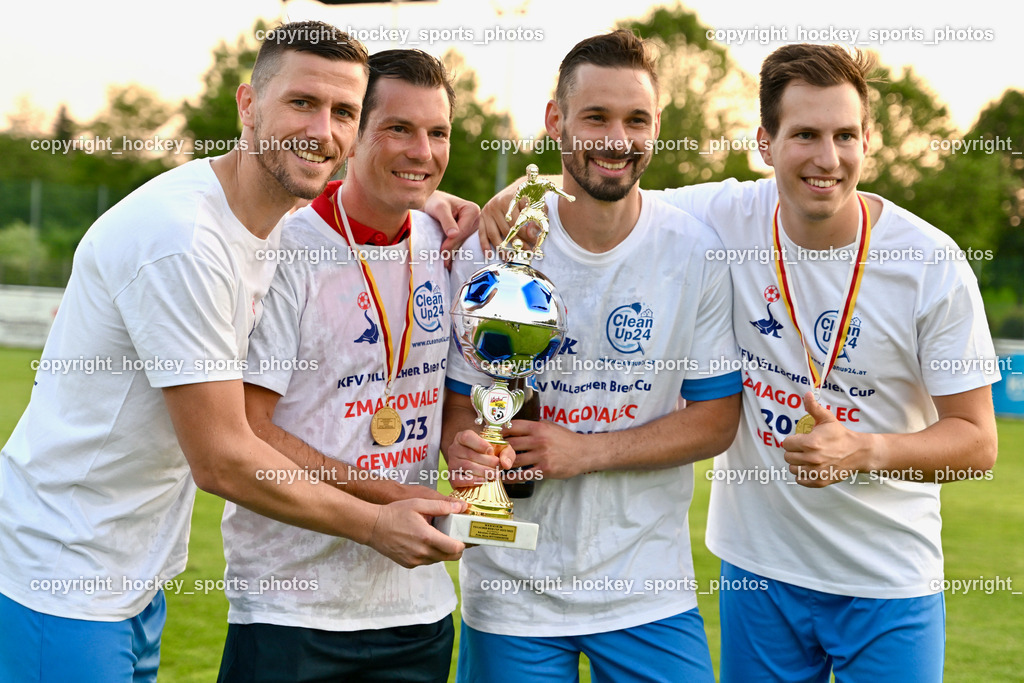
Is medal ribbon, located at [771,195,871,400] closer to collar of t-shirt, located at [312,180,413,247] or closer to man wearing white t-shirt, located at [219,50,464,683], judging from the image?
man wearing white t-shirt, located at [219,50,464,683]

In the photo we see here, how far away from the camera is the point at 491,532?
2900 mm

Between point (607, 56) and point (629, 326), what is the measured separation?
96 centimetres

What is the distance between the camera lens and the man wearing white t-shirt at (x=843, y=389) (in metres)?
3.28

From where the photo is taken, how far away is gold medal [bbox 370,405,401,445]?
322 cm

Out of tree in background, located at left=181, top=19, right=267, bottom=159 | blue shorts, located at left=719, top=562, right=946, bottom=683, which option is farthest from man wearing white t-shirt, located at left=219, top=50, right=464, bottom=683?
tree in background, located at left=181, top=19, right=267, bottom=159

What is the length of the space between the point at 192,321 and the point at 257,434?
1.68 ft

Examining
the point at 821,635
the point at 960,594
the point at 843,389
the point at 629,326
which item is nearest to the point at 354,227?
the point at 629,326

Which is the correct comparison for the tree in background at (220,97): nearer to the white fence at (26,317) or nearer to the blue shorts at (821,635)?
the white fence at (26,317)

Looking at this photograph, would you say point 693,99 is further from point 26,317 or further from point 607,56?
point 607,56

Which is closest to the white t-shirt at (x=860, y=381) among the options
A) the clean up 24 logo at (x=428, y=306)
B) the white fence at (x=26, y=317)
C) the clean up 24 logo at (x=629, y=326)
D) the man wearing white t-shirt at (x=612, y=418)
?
the man wearing white t-shirt at (x=612, y=418)

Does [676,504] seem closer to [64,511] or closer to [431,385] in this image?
[431,385]

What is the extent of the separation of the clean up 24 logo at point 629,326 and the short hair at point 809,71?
0.89 meters

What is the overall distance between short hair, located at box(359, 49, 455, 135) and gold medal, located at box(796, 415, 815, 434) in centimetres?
175

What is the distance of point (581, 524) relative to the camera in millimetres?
3289
